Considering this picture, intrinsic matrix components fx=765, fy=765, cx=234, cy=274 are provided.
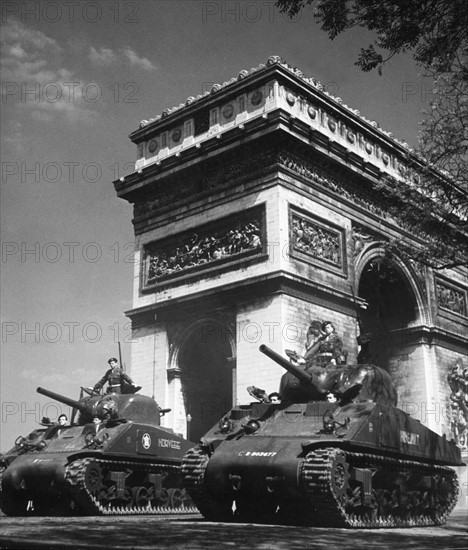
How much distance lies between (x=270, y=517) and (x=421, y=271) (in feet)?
54.9

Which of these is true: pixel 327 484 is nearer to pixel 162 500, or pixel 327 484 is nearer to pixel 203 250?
pixel 162 500

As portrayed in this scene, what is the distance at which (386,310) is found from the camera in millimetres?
26875

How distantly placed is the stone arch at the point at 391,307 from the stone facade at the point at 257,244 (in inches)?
3.1

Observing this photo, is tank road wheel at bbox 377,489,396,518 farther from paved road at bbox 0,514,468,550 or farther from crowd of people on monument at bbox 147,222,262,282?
crowd of people on monument at bbox 147,222,262,282

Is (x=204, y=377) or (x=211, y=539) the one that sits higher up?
(x=204, y=377)

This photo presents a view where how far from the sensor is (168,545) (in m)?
7.25

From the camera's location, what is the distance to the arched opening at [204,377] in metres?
22.5

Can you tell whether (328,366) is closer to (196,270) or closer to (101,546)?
(101,546)

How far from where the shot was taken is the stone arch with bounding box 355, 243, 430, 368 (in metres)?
26.1

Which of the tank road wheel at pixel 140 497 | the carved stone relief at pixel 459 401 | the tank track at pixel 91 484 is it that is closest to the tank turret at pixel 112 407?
the tank track at pixel 91 484

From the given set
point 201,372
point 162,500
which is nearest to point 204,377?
point 201,372

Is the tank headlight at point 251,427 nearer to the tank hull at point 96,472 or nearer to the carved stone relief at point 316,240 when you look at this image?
the tank hull at point 96,472

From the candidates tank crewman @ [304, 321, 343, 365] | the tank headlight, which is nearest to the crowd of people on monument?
tank crewman @ [304, 321, 343, 365]

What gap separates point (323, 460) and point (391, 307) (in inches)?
660
